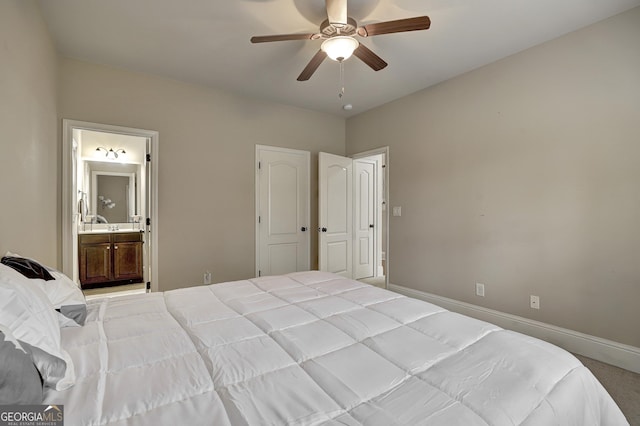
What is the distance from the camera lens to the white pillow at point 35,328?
0.84m

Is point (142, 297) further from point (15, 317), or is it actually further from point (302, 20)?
point (302, 20)

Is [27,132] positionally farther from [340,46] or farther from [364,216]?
[364,216]

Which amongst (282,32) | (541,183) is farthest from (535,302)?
(282,32)

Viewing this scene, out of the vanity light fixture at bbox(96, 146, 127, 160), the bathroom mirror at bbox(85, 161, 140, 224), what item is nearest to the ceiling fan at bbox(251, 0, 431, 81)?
the vanity light fixture at bbox(96, 146, 127, 160)

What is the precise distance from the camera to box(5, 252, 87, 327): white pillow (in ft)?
4.33

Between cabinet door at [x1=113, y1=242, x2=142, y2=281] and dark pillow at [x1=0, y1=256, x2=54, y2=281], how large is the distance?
11.8 ft

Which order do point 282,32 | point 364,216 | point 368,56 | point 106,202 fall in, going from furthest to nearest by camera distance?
1. point 106,202
2. point 364,216
3. point 282,32
4. point 368,56

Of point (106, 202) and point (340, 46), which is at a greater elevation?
point (340, 46)

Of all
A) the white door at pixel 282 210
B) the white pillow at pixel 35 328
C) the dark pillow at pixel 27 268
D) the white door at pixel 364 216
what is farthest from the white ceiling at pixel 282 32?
the white pillow at pixel 35 328

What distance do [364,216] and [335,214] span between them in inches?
→ 28.9

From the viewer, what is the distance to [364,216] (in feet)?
16.4

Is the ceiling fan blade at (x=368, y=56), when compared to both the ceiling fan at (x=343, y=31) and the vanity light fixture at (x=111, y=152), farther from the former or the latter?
the vanity light fixture at (x=111, y=152)

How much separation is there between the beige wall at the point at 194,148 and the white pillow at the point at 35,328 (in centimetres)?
250

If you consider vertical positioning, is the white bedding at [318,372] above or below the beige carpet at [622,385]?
above
